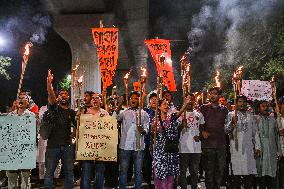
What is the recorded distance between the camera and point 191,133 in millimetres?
7797

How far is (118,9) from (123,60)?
26.5 feet

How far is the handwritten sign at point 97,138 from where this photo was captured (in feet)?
22.9

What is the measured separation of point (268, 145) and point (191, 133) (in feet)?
5.24

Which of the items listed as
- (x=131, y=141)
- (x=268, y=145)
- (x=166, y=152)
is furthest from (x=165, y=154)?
(x=268, y=145)

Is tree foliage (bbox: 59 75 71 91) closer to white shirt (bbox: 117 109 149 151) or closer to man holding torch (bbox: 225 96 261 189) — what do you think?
white shirt (bbox: 117 109 149 151)

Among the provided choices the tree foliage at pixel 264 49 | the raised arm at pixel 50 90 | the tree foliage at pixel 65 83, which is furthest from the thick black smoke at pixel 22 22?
the raised arm at pixel 50 90

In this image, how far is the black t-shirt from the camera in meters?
6.77

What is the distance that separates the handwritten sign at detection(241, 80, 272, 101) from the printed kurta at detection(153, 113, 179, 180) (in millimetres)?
2734

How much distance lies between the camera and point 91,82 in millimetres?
13344

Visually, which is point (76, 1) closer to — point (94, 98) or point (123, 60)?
point (94, 98)

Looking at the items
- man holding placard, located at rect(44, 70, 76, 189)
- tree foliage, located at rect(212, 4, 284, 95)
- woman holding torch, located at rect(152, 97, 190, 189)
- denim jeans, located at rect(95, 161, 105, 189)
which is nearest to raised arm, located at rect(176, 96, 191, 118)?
woman holding torch, located at rect(152, 97, 190, 189)

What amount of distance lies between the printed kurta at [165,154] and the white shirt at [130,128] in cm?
59

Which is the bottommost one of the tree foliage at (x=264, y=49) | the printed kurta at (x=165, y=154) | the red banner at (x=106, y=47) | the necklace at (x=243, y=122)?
the printed kurta at (x=165, y=154)

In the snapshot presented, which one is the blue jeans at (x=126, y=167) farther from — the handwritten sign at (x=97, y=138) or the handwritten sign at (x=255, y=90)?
the handwritten sign at (x=255, y=90)
